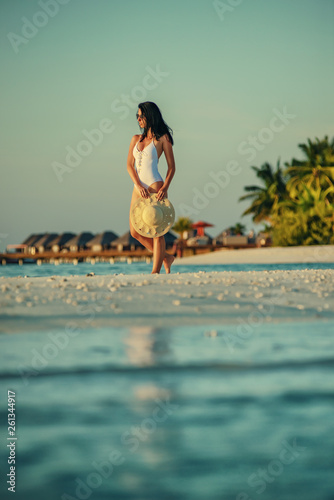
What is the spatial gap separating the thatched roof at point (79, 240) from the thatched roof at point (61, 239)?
601 mm

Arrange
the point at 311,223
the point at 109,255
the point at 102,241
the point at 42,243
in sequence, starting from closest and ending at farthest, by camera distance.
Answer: the point at 311,223 < the point at 109,255 < the point at 102,241 < the point at 42,243

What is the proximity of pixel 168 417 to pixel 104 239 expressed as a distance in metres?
64.1

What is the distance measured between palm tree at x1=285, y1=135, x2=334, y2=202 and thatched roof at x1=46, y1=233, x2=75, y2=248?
34.0 meters

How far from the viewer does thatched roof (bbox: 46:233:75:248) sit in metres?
70.6

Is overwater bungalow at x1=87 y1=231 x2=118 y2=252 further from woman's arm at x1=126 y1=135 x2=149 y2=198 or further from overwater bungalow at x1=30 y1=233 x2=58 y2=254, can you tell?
woman's arm at x1=126 y1=135 x2=149 y2=198

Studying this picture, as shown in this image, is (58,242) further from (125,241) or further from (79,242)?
(125,241)

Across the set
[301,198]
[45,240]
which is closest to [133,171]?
[301,198]

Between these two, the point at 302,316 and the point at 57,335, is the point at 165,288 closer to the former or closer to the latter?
the point at 302,316

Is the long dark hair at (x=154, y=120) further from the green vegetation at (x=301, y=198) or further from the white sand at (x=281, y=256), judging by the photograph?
the green vegetation at (x=301, y=198)

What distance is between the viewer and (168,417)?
238 centimetres

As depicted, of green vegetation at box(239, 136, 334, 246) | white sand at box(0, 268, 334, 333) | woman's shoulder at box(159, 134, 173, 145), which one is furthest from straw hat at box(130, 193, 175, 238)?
green vegetation at box(239, 136, 334, 246)

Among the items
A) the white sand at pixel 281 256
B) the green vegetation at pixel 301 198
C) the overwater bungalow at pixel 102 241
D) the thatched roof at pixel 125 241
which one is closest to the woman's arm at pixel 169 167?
the white sand at pixel 281 256

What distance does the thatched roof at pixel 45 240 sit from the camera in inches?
2835

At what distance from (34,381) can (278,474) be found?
56.7 inches
